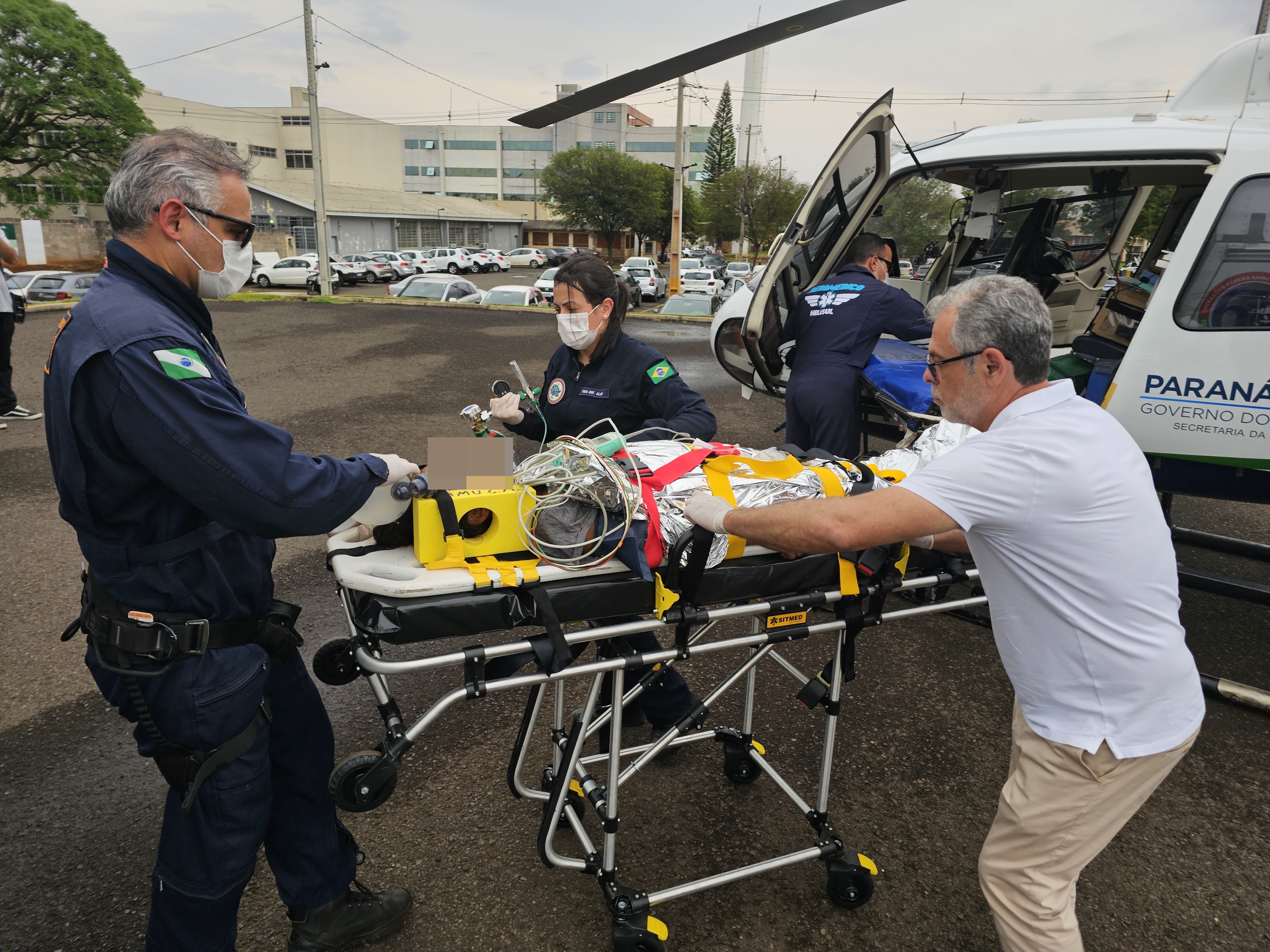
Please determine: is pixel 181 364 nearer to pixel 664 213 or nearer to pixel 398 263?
pixel 398 263

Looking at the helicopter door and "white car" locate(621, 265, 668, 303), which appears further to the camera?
"white car" locate(621, 265, 668, 303)

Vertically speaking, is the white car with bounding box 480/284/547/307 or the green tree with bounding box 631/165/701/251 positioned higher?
the green tree with bounding box 631/165/701/251

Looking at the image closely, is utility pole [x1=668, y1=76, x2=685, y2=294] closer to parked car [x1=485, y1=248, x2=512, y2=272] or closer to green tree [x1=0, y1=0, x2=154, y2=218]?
parked car [x1=485, y1=248, x2=512, y2=272]

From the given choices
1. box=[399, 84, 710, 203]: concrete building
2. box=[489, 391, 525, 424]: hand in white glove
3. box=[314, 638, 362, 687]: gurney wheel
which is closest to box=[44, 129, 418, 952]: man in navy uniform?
box=[314, 638, 362, 687]: gurney wheel

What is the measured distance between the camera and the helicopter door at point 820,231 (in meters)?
4.57

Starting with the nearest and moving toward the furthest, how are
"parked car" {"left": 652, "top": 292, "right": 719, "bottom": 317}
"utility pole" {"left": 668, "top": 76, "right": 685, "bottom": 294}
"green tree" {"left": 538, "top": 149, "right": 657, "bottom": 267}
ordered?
"parked car" {"left": 652, "top": 292, "right": 719, "bottom": 317} → "utility pole" {"left": 668, "top": 76, "right": 685, "bottom": 294} → "green tree" {"left": 538, "top": 149, "right": 657, "bottom": 267}

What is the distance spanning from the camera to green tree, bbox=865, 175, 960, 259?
18.6ft

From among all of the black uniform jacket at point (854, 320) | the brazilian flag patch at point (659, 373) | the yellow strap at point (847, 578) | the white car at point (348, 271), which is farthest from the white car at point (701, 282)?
the yellow strap at point (847, 578)

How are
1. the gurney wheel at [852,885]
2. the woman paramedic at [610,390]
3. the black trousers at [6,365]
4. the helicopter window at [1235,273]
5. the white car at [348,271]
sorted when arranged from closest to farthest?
the gurney wheel at [852,885] → the woman paramedic at [610,390] → the helicopter window at [1235,273] → the black trousers at [6,365] → the white car at [348,271]

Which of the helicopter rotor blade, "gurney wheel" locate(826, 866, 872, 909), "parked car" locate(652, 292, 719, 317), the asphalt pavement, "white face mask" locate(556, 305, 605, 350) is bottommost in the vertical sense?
the asphalt pavement

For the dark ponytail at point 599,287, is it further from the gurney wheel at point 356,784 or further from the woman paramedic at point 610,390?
the gurney wheel at point 356,784

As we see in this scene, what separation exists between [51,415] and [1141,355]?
4452mm

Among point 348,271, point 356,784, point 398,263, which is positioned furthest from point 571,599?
A: point 398,263

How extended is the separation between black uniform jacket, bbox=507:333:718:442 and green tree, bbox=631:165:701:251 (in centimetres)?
5223
